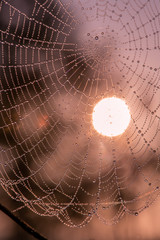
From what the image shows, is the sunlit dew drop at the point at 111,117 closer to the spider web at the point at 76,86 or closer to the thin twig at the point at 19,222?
the spider web at the point at 76,86

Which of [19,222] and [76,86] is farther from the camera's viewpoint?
[76,86]

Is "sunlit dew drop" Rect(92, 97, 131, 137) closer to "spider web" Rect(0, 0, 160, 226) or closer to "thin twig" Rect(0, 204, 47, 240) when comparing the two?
"spider web" Rect(0, 0, 160, 226)

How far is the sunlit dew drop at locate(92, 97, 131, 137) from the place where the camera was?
20.0 ft

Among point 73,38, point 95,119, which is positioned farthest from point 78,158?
point 73,38

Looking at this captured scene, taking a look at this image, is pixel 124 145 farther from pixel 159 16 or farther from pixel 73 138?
pixel 159 16

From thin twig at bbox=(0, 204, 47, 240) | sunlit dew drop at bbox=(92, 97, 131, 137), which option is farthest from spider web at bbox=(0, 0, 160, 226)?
thin twig at bbox=(0, 204, 47, 240)

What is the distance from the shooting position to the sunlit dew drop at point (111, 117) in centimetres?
610

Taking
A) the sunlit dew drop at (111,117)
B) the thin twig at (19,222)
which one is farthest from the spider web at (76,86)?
the thin twig at (19,222)

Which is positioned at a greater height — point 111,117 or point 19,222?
point 19,222

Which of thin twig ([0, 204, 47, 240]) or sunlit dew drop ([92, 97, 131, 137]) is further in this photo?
sunlit dew drop ([92, 97, 131, 137])

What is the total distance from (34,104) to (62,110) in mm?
1191

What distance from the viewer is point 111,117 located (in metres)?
6.28

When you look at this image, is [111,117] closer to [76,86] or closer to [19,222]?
[76,86]

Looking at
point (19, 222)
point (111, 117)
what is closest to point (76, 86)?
point (111, 117)
